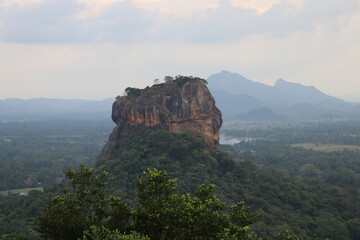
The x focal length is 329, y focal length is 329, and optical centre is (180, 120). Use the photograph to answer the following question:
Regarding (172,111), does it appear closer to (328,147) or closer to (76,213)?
(76,213)

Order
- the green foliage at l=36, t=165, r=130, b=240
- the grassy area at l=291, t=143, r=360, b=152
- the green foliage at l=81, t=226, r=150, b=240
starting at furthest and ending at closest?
the grassy area at l=291, t=143, r=360, b=152
the green foliage at l=36, t=165, r=130, b=240
the green foliage at l=81, t=226, r=150, b=240

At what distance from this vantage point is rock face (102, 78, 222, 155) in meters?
47.5

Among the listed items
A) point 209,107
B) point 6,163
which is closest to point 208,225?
point 209,107

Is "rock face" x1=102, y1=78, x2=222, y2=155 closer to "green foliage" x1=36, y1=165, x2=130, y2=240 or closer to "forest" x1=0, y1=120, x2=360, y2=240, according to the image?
"forest" x1=0, y1=120, x2=360, y2=240

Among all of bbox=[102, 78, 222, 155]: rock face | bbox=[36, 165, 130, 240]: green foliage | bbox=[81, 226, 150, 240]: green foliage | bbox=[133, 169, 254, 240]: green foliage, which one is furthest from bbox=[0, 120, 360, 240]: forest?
bbox=[81, 226, 150, 240]: green foliage

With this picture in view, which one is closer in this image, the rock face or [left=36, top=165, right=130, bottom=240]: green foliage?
[left=36, top=165, right=130, bottom=240]: green foliage

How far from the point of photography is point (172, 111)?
48344 mm

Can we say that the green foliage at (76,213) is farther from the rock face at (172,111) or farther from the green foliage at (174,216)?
the rock face at (172,111)

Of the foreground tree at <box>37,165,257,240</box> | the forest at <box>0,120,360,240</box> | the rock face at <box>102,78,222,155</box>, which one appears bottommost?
the forest at <box>0,120,360,240</box>

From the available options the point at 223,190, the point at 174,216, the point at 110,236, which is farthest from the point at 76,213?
the point at 223,190

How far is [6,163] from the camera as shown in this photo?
90.8m

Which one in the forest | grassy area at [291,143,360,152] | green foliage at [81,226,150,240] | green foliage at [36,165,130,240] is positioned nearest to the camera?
green foliage at [81,226,150,240]

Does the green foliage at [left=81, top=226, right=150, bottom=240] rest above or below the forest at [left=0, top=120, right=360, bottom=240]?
above

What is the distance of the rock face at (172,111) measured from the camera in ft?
156
